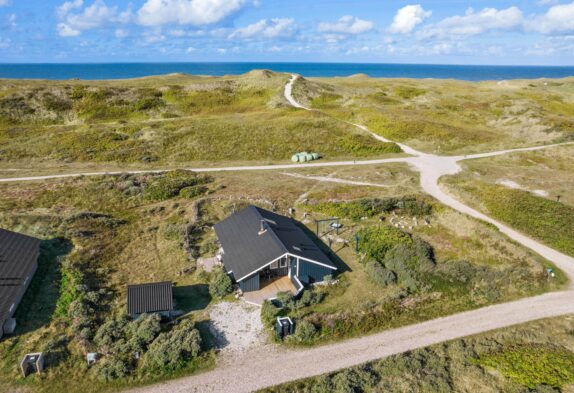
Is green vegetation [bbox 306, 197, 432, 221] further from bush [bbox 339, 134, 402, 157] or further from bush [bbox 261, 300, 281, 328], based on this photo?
bush [bbox 339, 134, 402, 157]

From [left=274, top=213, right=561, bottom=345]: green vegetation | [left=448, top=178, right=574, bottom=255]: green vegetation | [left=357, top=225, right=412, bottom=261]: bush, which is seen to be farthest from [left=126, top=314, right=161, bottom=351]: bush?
[left=448, top=178, right=574, bottom=255]: green vegetation

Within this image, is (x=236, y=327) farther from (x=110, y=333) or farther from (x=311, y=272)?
(x=110, y=333)

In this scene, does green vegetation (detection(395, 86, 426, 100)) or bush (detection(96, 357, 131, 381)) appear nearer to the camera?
bush (detection(96, 357, 131, 381))

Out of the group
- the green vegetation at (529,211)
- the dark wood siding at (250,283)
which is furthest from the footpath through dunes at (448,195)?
the dark wood siding at (250,283)

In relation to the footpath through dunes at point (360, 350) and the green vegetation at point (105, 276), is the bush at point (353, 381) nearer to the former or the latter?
the footpath through dunes at point (360, 350)

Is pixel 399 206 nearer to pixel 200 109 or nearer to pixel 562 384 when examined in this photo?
pixel 562 384
